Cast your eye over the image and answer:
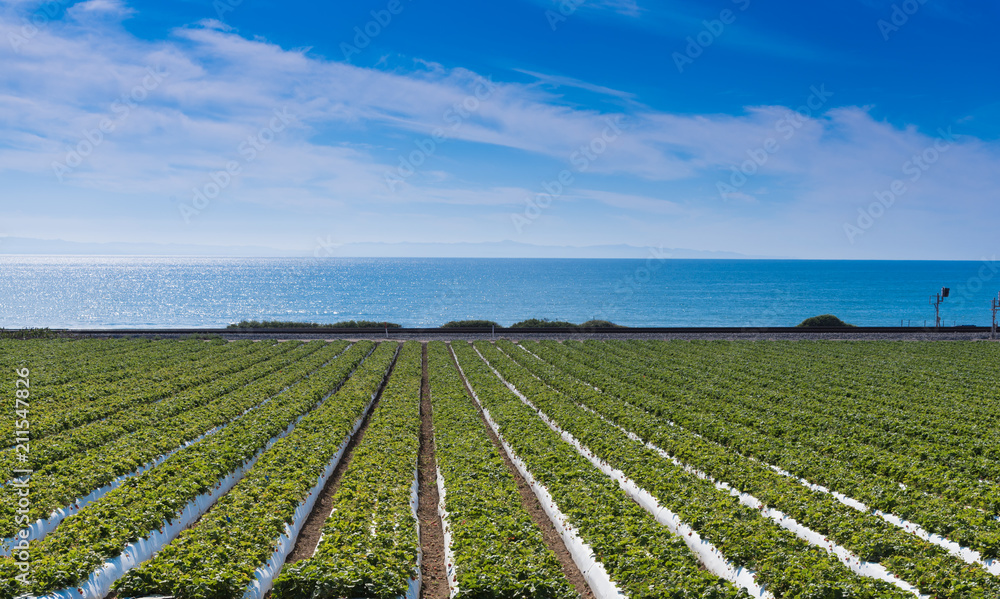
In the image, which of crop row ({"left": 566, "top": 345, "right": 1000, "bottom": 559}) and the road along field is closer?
the road along field

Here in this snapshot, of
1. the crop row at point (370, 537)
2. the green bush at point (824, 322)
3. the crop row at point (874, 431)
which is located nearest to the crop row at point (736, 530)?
the crop row at point (874, 431)

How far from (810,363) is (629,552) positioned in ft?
95.3

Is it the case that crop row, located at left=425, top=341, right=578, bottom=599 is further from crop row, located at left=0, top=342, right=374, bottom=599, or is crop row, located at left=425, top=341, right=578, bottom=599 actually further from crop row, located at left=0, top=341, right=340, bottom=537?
crop row, located at left=0, top=341, right=340, bottom=537

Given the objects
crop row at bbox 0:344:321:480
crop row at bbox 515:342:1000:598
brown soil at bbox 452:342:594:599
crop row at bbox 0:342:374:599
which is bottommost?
brown soil at bbox 452:342:594:599

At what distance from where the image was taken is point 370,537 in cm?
968

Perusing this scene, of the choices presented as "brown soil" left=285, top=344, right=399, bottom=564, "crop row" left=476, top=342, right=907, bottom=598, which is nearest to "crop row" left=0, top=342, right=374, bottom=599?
"brown soil" left=285, top=344, right=399, bottom=564

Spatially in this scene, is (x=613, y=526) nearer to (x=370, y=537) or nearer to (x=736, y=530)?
(x=736, y=530)

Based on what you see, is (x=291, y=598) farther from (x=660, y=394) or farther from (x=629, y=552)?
(x=660, y=394)

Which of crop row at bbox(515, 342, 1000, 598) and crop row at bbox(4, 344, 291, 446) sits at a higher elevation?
crop row at bbox(4, 344, 291, 446)

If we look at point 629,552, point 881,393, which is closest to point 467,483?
point 629,552

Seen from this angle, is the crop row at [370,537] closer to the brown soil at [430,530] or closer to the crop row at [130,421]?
the brown soil at [430,530]

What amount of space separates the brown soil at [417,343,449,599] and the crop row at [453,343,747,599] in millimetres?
2728

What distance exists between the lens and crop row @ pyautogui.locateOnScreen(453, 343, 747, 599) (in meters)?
8.26

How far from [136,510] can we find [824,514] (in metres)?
14.2
